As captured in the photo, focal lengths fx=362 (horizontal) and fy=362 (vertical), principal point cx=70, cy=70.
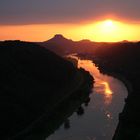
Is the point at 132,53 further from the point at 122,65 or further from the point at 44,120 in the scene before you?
the point at 44,120

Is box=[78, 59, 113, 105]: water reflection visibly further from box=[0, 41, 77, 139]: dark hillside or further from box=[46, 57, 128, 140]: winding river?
box=[0, 41, 77, 139]: dark hillside

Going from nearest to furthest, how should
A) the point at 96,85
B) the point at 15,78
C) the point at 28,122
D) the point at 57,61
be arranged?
1. the point at 28,122
2. the point at 15,78
3. the point at 96,85
4. the point at 57,61

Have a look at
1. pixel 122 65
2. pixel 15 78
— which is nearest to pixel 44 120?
pixel 15 78

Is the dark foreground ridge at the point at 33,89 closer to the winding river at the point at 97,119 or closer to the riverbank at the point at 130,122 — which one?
the winding river at the point at 97,119

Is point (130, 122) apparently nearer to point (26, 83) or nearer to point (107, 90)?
point (26, 83)

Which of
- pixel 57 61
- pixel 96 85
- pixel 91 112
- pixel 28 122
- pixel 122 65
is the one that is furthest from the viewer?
pixel 122 65

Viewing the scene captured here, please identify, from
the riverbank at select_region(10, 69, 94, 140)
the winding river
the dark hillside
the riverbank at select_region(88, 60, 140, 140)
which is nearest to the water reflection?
the winding river

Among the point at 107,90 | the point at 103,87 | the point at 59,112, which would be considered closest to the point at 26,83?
the point at 59,112
